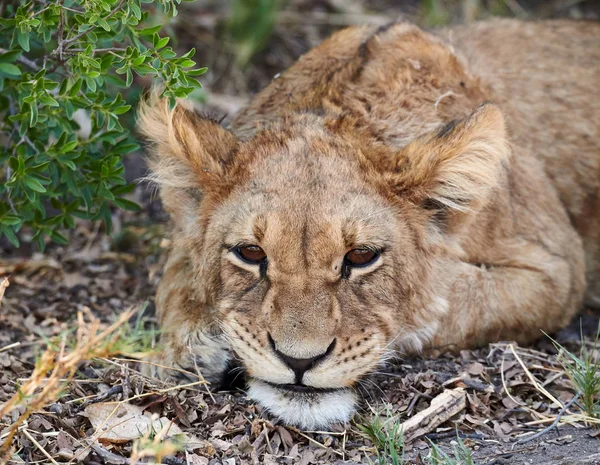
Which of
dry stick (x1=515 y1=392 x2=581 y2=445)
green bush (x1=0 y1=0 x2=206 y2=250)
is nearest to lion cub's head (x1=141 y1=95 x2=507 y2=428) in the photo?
green bush (x1=0 y1=0 x2=206 y2=250)

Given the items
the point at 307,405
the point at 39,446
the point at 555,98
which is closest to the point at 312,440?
the point at 307,405

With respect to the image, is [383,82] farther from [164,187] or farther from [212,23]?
[212,23]

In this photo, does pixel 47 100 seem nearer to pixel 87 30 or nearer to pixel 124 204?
pixel 87 30

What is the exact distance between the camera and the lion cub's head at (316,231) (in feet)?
14.1

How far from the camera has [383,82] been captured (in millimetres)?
5383

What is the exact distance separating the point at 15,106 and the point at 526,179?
320 centimetres

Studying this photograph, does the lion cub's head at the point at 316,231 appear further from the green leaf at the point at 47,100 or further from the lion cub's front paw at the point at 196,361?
the green leaf at the point at 47,100

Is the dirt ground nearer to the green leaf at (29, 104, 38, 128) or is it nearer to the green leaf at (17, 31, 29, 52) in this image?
the green leaf at (29, 104, 38, 128)

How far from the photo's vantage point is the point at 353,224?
14.6 ft

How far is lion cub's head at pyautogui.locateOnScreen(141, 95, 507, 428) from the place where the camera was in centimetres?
431

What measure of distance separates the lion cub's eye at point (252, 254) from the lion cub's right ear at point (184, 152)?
44 cm

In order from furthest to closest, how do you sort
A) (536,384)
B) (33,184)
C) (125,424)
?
1. (33,184)
2. (536,384)
3. (125,424)

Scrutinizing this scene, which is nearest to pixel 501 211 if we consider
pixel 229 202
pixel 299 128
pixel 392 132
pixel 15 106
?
pixel 392 132

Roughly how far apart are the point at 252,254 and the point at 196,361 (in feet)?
2.36
